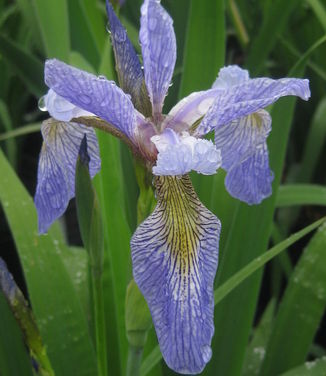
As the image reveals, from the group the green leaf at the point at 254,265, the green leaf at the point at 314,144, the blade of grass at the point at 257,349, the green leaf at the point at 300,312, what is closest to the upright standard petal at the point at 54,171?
the green leaf at the point at 254,265

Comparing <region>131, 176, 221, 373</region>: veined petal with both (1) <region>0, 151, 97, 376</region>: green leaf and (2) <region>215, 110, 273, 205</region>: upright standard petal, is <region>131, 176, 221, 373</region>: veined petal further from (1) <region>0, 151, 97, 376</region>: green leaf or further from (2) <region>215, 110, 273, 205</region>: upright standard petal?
(1) <region>0, 151, 97, 376</region>: green leaf

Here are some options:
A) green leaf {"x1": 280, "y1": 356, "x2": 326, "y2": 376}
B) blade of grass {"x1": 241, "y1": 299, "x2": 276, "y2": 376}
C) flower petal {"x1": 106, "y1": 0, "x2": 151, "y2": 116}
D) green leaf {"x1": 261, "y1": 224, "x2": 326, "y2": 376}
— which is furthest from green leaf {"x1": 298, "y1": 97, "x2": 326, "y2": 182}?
flower petal {"x1": 106, "y1": 0, "x2": 151, "y2": 116}

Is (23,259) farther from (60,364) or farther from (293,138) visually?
(293,138)

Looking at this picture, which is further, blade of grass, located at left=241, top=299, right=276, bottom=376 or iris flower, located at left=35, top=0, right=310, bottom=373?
blade of grass, located at left=241, top=299, right=276, bottom=376

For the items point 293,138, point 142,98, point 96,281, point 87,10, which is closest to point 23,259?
point 96,281

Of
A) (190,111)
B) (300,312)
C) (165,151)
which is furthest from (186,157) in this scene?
(300,312)

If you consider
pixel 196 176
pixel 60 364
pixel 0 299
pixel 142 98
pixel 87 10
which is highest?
pixel 87 10

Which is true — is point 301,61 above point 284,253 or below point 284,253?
above
